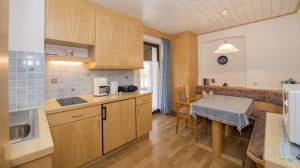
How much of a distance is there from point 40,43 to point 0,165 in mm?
1693

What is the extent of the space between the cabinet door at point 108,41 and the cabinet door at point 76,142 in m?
0.94

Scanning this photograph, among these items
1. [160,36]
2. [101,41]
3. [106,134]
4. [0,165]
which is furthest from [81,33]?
[160,36]

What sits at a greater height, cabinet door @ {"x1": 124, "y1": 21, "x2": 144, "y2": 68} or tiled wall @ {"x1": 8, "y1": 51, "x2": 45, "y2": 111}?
cabinet door @ {"x1": 124, "y1": 21, "x2": 144, "y2": 68}

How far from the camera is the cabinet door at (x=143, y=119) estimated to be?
8.25ft

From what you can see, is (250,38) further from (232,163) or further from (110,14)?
(110,14)

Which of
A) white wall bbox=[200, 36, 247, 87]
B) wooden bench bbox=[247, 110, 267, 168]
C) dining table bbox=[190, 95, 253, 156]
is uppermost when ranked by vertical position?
white wall bbox=[200, 36, 247, 87]

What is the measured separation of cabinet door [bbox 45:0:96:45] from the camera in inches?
68.1

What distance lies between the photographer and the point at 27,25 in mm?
1564

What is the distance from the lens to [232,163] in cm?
195

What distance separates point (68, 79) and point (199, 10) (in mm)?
2511

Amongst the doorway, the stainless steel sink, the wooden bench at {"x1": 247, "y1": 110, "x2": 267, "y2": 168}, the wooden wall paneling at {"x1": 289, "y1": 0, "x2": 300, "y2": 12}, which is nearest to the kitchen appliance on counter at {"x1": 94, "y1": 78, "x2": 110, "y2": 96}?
the stainless steel sink

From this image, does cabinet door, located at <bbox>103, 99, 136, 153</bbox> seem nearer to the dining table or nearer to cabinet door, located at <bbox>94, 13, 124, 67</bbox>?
cabinet door, located at <bbox>94, 13, 124, 67</bbox>

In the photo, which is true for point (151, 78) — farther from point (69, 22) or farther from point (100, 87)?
point (69, 22)

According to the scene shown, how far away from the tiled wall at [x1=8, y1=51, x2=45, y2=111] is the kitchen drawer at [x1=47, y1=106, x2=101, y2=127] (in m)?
0.31
